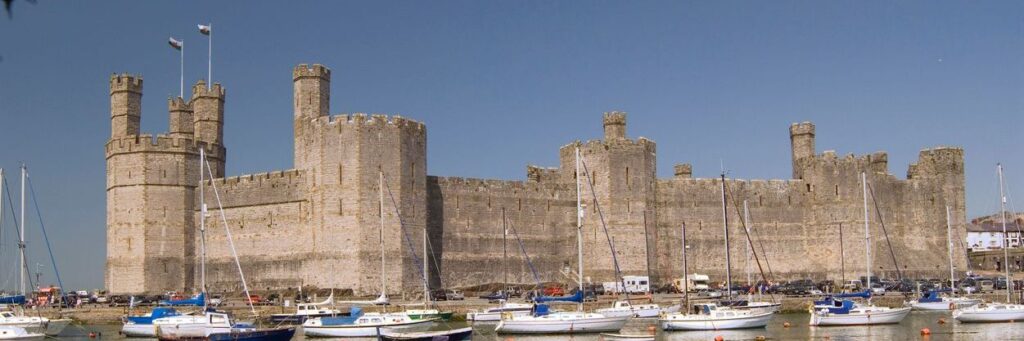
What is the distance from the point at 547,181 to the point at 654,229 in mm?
6354

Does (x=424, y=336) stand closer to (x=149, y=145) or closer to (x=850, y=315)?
(x=850, y=315)

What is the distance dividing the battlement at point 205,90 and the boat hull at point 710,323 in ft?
103

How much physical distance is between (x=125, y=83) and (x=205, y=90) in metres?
4.11

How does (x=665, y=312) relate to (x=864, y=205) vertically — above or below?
below

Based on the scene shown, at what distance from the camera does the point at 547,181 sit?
238 ft

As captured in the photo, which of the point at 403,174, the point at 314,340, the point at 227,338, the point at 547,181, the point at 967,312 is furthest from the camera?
the point at 547,181

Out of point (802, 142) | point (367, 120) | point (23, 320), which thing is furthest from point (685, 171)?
point (23, 320)

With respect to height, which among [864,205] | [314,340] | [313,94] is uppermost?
[313,94]

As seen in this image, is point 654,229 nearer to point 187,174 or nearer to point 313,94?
point 313,94

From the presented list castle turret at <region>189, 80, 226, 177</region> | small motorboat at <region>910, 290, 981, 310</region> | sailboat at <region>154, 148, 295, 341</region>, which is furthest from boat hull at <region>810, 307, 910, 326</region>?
castle turret at <region>189, 80, 226, 177</region>

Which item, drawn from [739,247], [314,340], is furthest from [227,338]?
[739,247]

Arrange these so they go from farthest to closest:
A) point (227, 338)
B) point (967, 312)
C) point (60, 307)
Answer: point (60, 307) < point (967, 312) < point (227, 338)

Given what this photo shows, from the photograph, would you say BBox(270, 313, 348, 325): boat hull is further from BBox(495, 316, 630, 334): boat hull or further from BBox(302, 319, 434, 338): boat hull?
BBox(495, 316, 630, 334): boat hull

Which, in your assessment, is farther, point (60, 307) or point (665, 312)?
point (60, 307)
